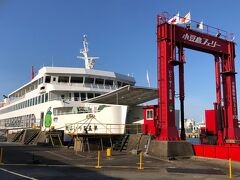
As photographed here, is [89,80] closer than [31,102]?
Yes

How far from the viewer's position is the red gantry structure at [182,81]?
20.0 metres

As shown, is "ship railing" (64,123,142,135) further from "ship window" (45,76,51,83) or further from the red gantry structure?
"ship window" (45,76,51,83)

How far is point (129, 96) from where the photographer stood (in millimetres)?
27328

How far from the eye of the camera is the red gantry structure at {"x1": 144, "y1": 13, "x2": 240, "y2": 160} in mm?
19953

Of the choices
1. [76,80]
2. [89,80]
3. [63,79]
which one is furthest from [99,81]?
[63,79]

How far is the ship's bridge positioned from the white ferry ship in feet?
0.80

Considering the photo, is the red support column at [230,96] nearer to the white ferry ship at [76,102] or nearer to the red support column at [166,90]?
the red support column at [166,90]

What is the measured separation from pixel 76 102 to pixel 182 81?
1200cm

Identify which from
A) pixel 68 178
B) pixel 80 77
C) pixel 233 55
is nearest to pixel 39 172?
pixel 68 178

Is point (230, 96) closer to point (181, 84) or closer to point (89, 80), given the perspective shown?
point (181, 84)

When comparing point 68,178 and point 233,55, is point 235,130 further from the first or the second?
point 68,178

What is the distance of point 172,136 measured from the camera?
19.8m

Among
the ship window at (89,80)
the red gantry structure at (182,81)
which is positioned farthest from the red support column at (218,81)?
the ship window at (89,80)

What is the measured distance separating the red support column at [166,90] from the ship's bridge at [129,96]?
182 inches
